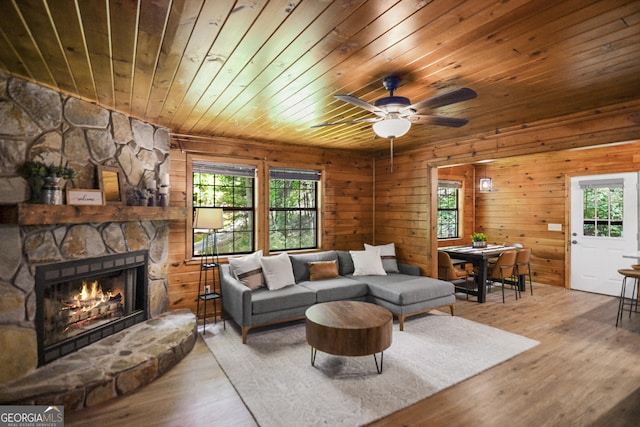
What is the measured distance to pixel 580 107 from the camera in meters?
3.17

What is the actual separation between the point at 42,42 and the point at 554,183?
24.7 feet

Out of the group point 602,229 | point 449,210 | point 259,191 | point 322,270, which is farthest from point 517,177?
point 259,191

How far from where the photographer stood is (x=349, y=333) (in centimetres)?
279

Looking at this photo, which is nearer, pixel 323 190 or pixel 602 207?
pixel 323 190

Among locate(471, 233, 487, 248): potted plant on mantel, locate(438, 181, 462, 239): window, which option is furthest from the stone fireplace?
locate(438, 181, 462, 239): window

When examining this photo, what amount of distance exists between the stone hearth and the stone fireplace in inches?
6.9

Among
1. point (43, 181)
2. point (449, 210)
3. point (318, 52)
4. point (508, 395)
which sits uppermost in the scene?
point (318, 52)

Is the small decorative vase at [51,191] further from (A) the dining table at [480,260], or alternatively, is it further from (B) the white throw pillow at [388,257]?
(A) the dining table at [480,260]

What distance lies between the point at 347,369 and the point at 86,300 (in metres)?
2.64

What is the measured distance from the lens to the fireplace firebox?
274cm

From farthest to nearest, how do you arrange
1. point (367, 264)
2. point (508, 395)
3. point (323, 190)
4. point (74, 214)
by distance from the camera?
point (323, 190), point (367, 264), point (74, 214), point (508, 395)

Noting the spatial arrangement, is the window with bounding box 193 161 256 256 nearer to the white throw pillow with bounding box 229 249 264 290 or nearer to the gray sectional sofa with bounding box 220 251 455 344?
the gray sectional sofa with bounding box 220 251 455 344

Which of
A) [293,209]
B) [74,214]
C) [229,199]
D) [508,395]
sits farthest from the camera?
[293,209]

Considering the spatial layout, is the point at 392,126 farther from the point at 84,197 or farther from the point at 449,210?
the point at 449,210
